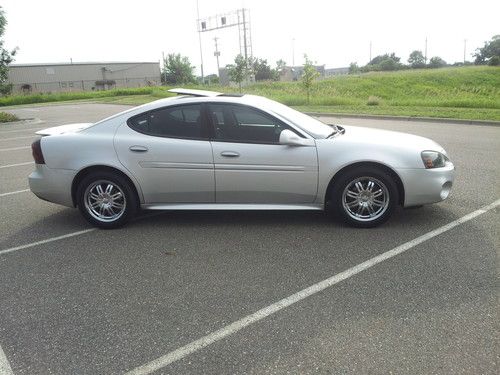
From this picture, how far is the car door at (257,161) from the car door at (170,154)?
145 millimetres

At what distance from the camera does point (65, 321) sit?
125 inches

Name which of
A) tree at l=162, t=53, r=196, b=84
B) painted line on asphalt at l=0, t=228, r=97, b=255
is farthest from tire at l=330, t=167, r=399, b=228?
tree at l=162, t=53, r=196, b=84

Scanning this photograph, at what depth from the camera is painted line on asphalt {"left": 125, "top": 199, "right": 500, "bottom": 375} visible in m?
2.67

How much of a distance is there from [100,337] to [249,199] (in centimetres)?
233

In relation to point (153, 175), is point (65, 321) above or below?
below

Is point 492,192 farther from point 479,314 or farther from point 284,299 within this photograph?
point 284,299

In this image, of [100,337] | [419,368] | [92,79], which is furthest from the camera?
Result: [92,79]

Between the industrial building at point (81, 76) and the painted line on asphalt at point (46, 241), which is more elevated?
the industrial building at point (81, 76)

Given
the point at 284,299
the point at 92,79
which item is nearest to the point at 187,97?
the point at 284,299

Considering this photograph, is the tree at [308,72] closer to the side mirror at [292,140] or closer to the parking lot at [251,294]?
the parking lot at [251,294]

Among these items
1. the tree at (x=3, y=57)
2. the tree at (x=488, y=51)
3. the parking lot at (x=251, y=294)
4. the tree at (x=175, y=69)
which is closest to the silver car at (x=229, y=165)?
the parking lot at (x=251, y=294)

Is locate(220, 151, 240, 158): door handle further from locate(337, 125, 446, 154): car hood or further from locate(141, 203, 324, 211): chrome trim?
locate(337, 125, 446, 154): car hood

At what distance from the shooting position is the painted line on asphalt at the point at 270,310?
2672mm

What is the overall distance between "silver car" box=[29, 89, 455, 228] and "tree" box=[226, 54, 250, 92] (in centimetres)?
3972
